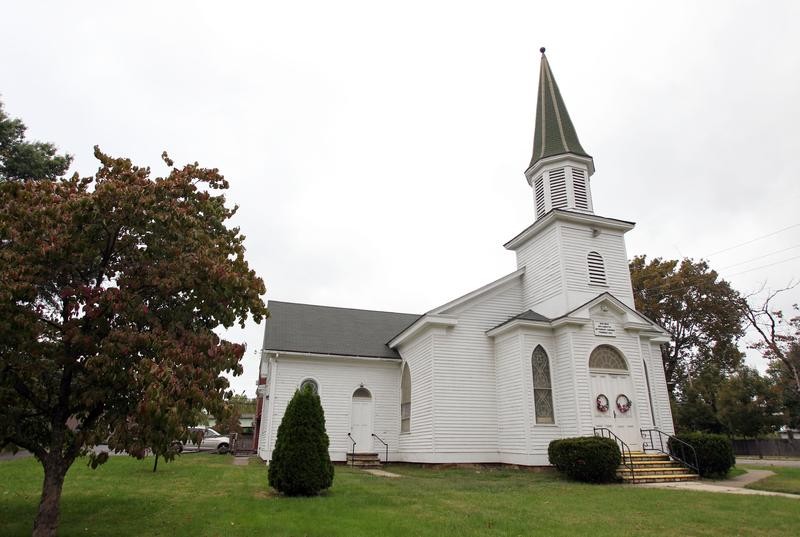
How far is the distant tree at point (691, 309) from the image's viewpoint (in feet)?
112

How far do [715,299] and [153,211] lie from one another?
3635 cm

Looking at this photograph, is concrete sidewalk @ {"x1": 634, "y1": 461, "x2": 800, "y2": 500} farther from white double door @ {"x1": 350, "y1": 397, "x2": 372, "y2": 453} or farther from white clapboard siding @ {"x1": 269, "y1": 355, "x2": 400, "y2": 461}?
white double door @ {"x1": 350, "y1": 397, "x2": 372, "y2": 453}

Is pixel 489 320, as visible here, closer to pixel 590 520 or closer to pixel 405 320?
pixel 405 320

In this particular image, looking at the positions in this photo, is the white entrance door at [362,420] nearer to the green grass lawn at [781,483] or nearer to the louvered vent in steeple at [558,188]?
the louvered vent in steeple at [558,188]

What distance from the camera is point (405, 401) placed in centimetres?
2195

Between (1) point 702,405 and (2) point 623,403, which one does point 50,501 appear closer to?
(2) point 623,403

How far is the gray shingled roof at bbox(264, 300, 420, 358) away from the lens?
22.5 m

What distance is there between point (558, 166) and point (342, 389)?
13.1m

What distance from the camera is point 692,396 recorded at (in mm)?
34031

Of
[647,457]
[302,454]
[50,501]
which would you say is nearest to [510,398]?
[647,457]

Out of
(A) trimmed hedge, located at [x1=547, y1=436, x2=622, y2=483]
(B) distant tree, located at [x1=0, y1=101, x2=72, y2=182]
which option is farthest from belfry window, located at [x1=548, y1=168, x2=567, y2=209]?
(B) distant tree, located at [x1=0, y1=101, x2=72, y2=182]

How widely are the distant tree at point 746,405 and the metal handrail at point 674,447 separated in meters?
17.7

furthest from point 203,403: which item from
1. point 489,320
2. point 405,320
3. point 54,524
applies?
point 405,320

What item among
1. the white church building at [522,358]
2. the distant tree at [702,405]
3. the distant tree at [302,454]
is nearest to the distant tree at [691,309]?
the distant tree at [702,405]
